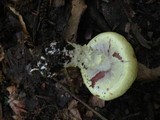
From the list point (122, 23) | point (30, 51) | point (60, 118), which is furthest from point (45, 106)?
point (122, 23)

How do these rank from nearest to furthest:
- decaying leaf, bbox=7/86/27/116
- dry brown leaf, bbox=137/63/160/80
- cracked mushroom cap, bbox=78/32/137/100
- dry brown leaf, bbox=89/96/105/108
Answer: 1. cracked mushroom cap, bbox=78/32/137/100
2. dry brown leaf, bbox=137/63/160/80
3. dry brown leaf, bbox=89/96/105/108
4. decaying leaf, bbox=7/86/27/116

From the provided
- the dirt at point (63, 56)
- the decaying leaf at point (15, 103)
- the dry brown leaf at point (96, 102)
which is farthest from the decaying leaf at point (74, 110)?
the decaying leaf at point (15, 103)

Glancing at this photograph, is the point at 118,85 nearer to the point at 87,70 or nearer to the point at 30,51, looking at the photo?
the point at 87,70

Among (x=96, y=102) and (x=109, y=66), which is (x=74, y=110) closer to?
(x=96, y=102)

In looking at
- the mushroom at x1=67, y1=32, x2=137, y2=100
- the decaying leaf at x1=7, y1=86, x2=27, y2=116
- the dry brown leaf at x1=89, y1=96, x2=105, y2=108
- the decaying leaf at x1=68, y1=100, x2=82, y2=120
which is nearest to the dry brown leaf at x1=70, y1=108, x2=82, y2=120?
the decaying leaf at x1=68, y1=100, x2=82, y2=120

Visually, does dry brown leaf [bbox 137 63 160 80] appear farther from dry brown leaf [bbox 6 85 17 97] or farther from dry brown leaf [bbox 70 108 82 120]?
dry brown leaf [bbox 6 85 17 97]

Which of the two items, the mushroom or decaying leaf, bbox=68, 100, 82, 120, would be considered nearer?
the mushroom

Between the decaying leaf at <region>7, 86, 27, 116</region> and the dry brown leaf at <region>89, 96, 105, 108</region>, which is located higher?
the dry brown leaf at <region>89, 96, 105, 108</region>

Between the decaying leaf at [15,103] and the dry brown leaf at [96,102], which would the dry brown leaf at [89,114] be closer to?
the dry brown leaf at [96,102]
